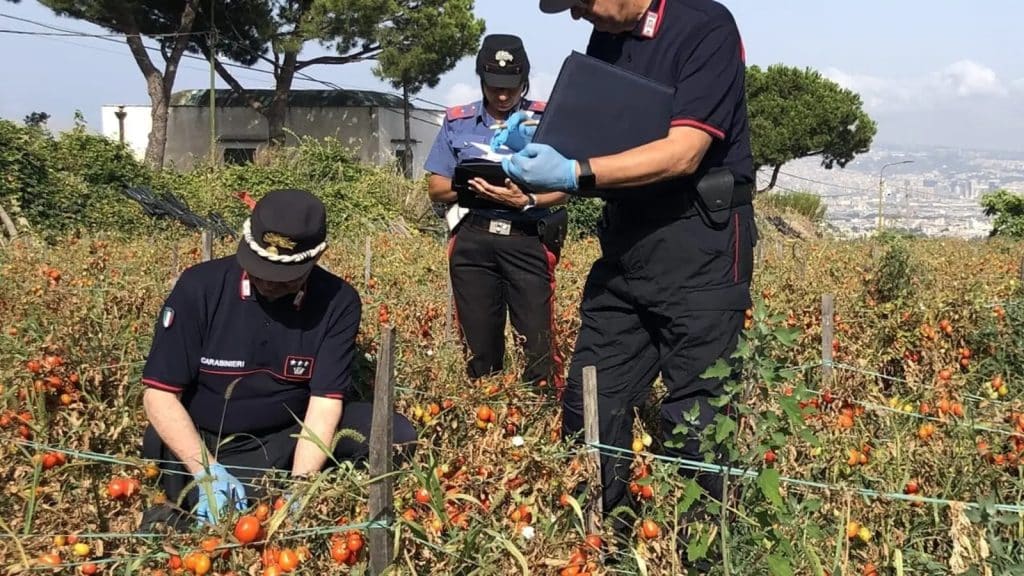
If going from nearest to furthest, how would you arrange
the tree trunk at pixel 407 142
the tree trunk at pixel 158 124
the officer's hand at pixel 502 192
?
the officer's hand at pixel 502 192
the tree trunk at pixel 158 124
the tree trunk at pixel 407 142

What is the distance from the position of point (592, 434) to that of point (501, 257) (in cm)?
136

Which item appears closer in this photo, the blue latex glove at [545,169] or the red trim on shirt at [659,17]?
the blue latex glove at [545,169]

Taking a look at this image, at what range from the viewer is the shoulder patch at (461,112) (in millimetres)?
3881

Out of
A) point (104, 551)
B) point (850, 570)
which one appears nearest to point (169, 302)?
point (104, 551)

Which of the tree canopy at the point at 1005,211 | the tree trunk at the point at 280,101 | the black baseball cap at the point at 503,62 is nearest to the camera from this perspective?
the black baseball cap at the point at 503,62

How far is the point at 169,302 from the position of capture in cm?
271

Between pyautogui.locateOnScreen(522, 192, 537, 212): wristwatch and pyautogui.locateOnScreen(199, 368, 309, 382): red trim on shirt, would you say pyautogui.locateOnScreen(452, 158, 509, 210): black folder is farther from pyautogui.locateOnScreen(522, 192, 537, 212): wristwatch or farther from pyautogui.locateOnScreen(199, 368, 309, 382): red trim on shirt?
pyautogui.locateOnScreen(199, 368, 309, 382): red trim on shirt

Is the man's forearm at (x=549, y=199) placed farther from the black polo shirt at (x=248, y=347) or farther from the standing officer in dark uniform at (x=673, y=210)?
the black polo shirt at (x=248, y=347)

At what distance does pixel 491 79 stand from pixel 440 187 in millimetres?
490

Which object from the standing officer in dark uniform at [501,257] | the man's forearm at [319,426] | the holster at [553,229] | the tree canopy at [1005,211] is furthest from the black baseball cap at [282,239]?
the tree canopy at [1005,211]

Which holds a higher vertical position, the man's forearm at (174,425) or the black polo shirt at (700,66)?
the black polo shirt at (700,66)

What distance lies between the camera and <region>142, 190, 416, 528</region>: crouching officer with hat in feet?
8.65

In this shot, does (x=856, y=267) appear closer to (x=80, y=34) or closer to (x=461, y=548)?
(x=461, y=548)

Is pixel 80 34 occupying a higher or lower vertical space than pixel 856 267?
A: higher
